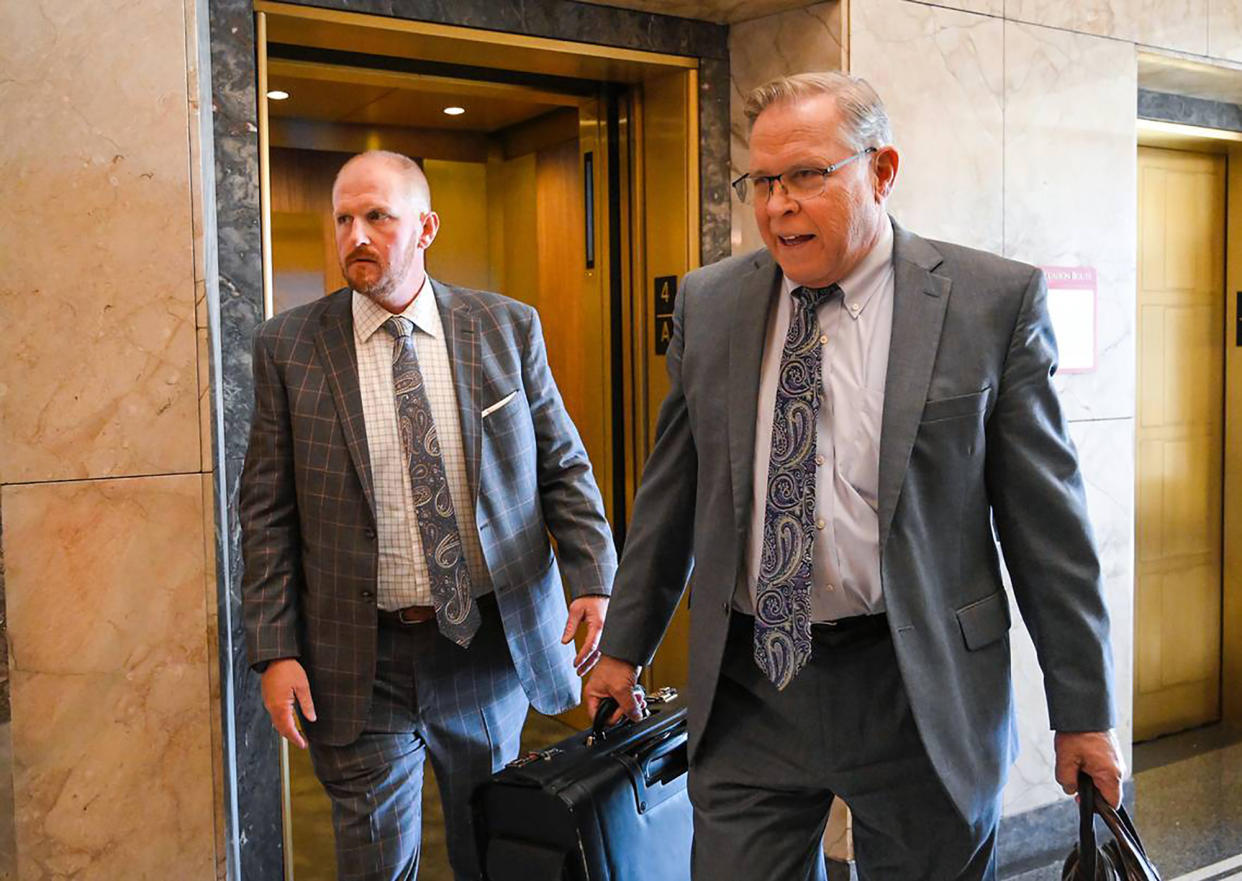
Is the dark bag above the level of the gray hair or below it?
below

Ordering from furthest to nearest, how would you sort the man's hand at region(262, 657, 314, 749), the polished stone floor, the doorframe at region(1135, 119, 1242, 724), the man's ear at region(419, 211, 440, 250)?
the doorframe at region(1135, 119, 1242, 724) < the polished stone floor < the man's ear at region(419, 211, 440, 250) < the man's hand at region(262, 657, 314, 749)

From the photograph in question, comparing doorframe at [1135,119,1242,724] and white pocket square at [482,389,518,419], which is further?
doorframe at [1135,119,1242,724]

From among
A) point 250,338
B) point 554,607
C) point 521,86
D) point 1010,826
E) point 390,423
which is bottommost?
point 1010,826

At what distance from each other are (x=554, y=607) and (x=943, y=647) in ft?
3.26

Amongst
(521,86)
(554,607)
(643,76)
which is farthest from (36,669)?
(643,76)

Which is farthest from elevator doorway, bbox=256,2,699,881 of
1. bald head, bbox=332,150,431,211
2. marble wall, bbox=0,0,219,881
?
bald head, bbox=332,150,431,211

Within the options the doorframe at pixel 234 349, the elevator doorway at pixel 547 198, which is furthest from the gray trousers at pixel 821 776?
the elevator doorway at pixel 547 198

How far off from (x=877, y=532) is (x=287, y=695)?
1.22 m

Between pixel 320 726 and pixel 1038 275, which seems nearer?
pixel 1038 275

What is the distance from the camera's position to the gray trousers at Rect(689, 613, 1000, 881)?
6.93 feet

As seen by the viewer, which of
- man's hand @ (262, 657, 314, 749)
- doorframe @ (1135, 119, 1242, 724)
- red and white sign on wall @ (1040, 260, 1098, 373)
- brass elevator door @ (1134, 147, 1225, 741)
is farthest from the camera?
doorframe @ (1135, 119, 1242, 724)

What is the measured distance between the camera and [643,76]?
3.89 meters

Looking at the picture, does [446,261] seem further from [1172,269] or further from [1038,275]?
[1172,269]

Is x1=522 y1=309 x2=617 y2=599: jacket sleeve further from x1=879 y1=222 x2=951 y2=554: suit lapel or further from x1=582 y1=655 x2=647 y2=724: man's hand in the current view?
x1=879 y1=222 x2=951 y2=554: suit lapel
